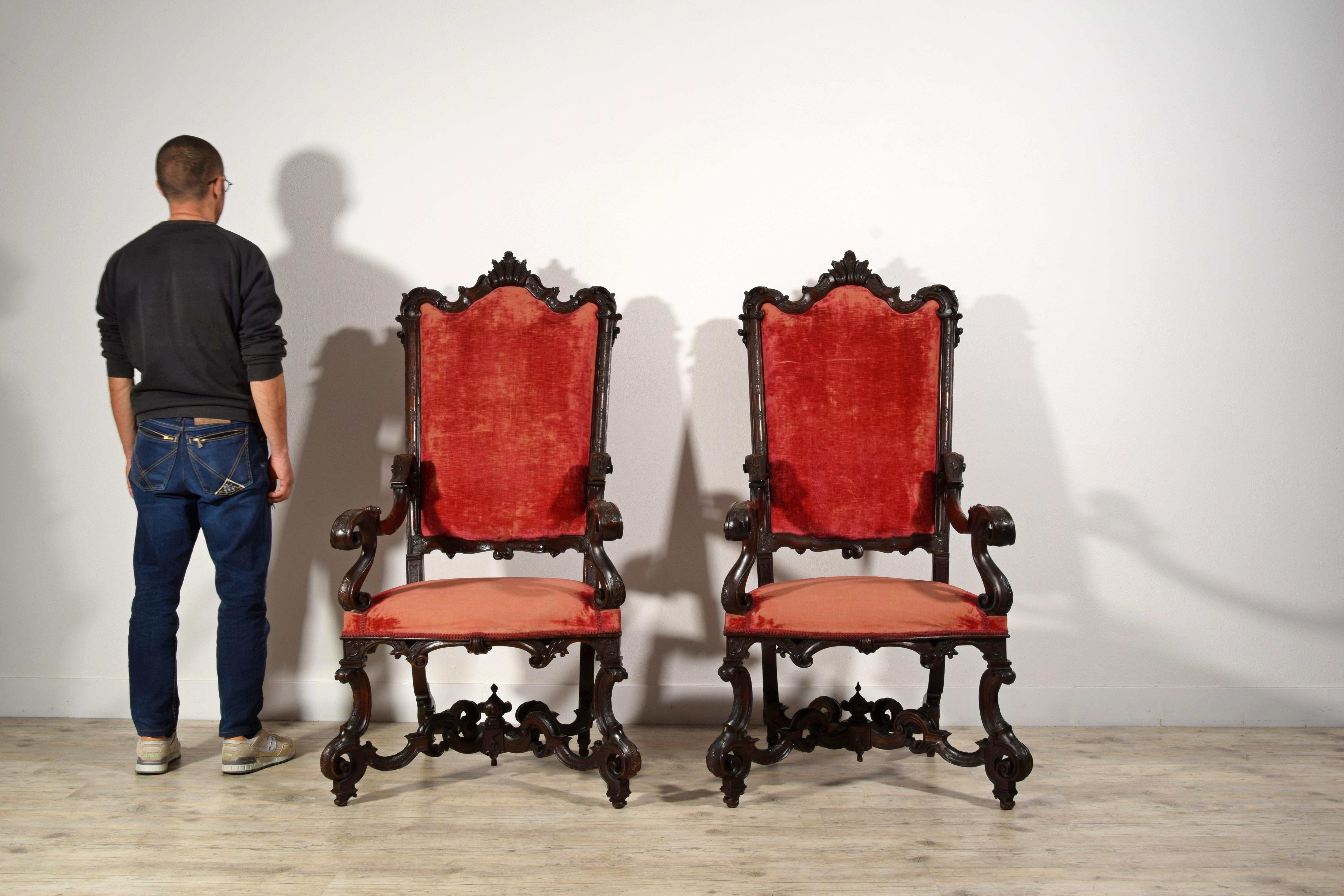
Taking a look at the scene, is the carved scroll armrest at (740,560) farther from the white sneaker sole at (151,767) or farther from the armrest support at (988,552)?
the white sneaker sole at (151,767)

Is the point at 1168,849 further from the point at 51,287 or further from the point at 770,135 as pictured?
the point at 51,287

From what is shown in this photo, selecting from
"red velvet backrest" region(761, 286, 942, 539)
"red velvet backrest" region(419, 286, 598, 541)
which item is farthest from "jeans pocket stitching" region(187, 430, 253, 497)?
"red velvet backrest" region(761, 286, 942, 539)

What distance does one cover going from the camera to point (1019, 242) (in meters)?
A: 3.19

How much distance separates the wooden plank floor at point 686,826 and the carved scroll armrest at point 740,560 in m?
0.54

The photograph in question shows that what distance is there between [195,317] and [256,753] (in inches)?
50.5

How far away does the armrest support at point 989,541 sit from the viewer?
7.68 feet

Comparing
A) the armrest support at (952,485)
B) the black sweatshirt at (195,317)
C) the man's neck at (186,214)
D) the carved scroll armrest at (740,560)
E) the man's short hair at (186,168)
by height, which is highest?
the man's short hair at (186,168)

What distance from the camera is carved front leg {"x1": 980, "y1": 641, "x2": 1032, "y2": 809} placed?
2355mm

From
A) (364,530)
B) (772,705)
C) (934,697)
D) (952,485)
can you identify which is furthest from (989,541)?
(364,530)

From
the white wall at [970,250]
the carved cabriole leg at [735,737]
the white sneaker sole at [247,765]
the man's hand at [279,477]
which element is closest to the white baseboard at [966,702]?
the white wall at [970,250]

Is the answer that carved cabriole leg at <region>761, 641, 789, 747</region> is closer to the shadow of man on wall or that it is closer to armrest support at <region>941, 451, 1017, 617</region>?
armrest support at <region>941, 451, 1017, 617</region>

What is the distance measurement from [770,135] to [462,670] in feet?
7.14

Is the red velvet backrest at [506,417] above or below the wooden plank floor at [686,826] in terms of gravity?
above

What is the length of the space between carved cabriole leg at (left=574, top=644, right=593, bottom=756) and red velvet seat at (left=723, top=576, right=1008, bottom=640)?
563 millimetres
